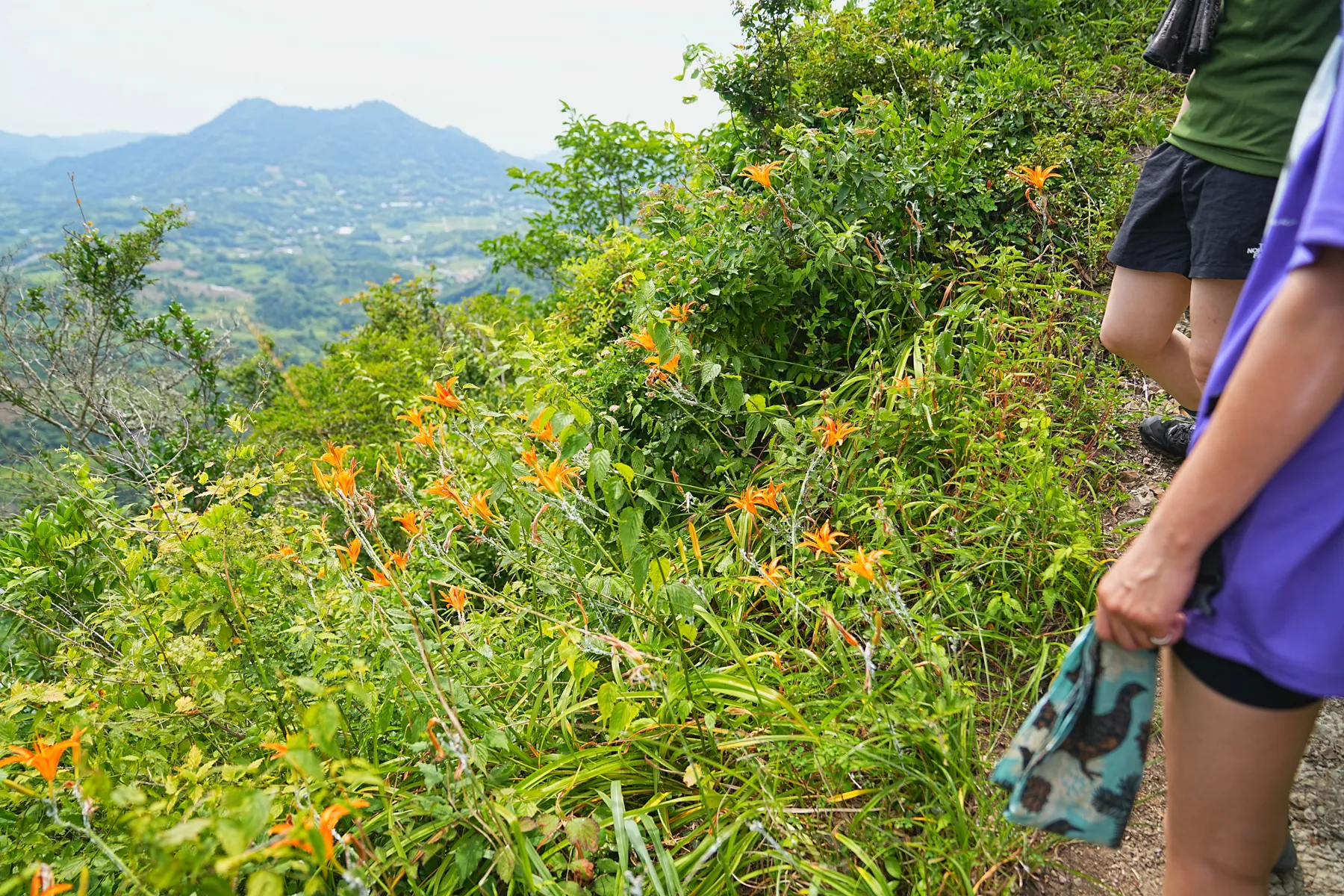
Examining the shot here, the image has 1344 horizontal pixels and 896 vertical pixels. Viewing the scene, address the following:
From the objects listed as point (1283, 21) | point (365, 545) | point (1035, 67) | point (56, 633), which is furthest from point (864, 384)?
point (56, 633)

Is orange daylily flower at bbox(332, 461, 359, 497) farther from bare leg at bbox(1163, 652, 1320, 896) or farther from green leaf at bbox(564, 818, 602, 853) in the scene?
bare leg at bbox(1163, 652, 1320, 896)

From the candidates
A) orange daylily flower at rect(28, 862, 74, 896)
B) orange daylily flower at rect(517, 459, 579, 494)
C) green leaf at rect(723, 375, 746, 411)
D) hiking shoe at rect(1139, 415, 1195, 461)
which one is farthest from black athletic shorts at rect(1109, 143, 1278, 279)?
orange daylily flower at rect(28, 862, 74, 896)

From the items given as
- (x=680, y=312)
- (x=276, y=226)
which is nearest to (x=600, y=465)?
(x=680, y=312)

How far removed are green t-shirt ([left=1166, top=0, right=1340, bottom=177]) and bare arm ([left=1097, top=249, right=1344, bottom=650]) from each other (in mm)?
1116

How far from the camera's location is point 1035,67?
13.3 ft

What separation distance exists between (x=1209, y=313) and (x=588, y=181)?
847 cm

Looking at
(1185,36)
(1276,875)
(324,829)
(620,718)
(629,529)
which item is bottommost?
(1276,875)

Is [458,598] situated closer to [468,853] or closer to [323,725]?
[468,853]

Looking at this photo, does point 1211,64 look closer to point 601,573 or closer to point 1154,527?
point 1154,527

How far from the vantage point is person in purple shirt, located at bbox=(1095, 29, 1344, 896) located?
0.73 metres

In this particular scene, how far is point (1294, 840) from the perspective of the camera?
1533mm

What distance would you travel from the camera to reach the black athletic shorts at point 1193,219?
161 cm

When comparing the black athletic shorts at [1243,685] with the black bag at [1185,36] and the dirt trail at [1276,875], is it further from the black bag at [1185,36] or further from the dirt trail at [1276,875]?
the black bag at [1185,36]

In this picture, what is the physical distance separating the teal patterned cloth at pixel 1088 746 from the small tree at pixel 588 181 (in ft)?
26.3
